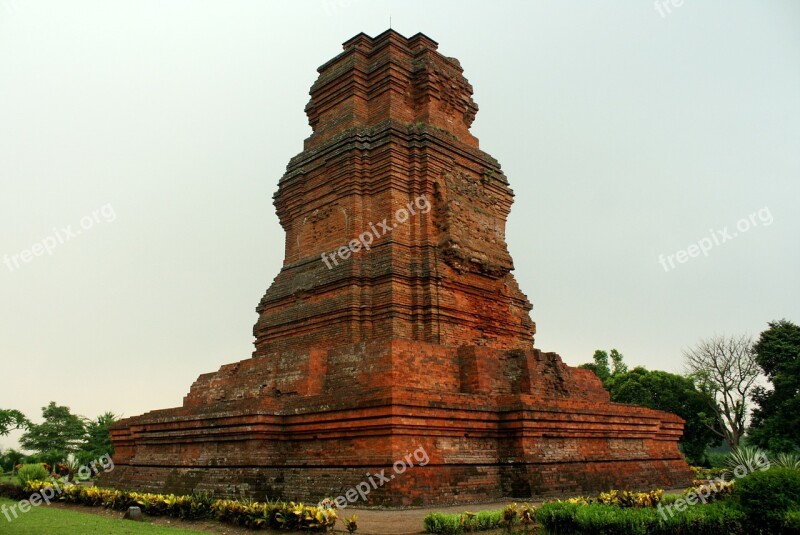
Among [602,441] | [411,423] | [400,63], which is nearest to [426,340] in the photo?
[411,423]

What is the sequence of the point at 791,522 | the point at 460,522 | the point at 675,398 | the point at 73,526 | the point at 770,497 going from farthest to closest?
the point at 675,398 → the point at 73,526 → the point at 460,522 → the point at 770,497 → the point at 791,522

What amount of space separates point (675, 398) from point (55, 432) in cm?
3838

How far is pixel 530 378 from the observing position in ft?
36.9

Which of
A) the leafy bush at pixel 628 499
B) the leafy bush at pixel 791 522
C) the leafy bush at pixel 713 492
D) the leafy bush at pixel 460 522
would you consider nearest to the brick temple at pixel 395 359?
the leafy bush at pixel 628 499

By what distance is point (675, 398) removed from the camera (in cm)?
3591

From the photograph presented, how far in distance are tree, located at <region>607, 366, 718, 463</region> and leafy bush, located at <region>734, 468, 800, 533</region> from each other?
29778 millimetres

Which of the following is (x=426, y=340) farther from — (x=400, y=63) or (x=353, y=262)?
(x=400, y=63)

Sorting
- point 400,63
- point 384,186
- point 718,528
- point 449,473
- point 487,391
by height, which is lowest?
point 718,528

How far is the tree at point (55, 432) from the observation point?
3675 cm

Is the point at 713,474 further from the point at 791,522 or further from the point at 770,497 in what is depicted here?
the point at 791,522

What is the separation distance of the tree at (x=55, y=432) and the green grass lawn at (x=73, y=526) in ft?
98.7

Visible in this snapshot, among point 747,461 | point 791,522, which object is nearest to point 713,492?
point 791,522

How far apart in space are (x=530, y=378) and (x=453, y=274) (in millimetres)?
3047

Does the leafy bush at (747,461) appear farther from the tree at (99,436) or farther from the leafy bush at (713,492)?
the tree at (99,436)
